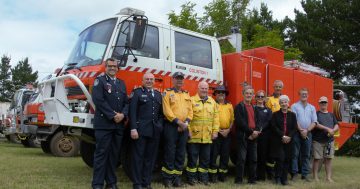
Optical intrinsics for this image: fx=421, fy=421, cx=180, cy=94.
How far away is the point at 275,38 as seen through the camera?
67.4ft

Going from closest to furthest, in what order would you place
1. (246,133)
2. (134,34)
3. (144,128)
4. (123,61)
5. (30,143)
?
1. (144,128)
2. (134,34)
3. (123,61)
4. (246,133)
5. (30,143)

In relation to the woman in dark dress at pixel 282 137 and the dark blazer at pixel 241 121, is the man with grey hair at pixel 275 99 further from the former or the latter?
the dark blazer at pixel 241 121

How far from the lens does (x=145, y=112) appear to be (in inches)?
252

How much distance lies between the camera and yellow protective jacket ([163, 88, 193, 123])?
6.66 meters

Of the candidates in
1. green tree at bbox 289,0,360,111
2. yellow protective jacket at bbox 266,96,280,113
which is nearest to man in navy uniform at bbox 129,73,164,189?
yellow protective jacket at bbox 266,96,280,113

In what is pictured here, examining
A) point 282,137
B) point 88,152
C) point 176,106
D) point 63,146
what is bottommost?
point 63,146

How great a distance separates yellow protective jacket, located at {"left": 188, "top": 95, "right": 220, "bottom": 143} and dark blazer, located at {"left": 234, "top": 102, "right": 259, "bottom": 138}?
0.56m

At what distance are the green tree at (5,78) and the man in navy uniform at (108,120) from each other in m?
55.9

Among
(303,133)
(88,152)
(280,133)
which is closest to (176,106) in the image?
(280,133)

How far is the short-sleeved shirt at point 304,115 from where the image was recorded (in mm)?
8336

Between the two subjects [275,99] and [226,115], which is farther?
[275,99]

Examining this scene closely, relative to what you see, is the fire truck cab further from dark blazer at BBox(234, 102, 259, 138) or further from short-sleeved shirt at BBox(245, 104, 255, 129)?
short-sleeved shirt at BBox(245, 104, 255, 129)

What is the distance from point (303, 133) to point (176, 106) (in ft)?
9.60

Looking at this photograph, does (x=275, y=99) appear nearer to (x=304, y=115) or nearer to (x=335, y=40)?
(x=304, y=115)
